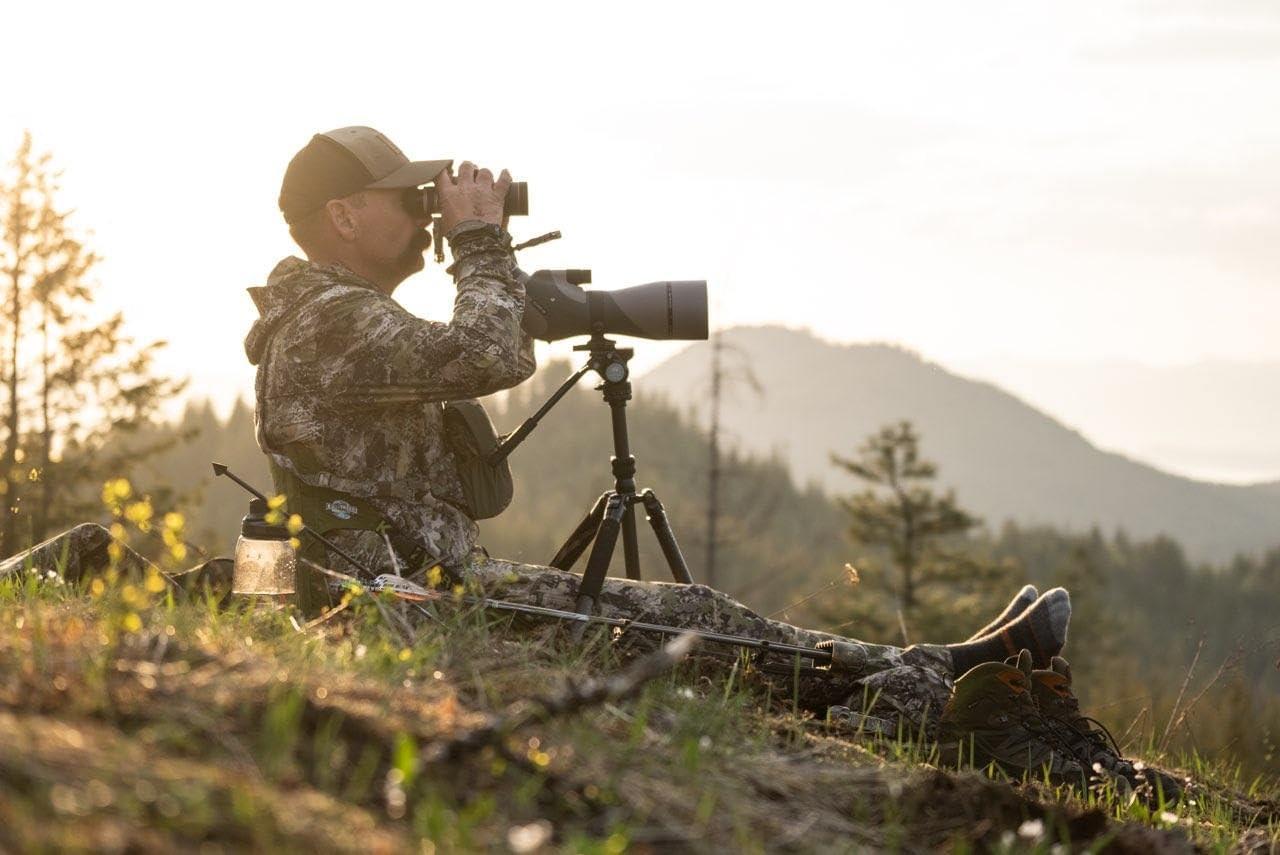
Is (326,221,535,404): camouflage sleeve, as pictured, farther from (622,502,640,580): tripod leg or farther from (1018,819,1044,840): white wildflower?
(1018,819,1044,840): white wildflower

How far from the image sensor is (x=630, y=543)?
632cm

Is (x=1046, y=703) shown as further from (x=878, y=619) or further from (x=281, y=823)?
(x=878, y=619)

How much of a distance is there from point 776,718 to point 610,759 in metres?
1.50

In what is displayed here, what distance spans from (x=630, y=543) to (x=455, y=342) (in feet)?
4.67

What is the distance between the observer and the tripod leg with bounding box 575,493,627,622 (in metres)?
5.43

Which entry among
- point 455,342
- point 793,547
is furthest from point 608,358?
point 793,547

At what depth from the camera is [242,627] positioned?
420 cm

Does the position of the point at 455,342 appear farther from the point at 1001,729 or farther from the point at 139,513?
the point at 1001,729

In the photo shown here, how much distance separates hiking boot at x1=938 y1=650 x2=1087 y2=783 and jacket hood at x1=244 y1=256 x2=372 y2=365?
3.02 metres

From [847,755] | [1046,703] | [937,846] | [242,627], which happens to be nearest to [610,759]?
[937,846]

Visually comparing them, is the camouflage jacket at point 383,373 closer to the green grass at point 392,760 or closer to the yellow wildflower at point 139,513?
the green grass at point 392,760

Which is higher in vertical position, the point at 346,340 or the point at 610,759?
the point at 346,340

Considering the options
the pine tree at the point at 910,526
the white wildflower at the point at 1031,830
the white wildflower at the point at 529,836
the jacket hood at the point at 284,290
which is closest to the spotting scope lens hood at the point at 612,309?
the jacket hood at the point at 284,290

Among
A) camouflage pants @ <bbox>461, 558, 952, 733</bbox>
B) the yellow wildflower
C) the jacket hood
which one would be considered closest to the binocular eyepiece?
the jacket hood
